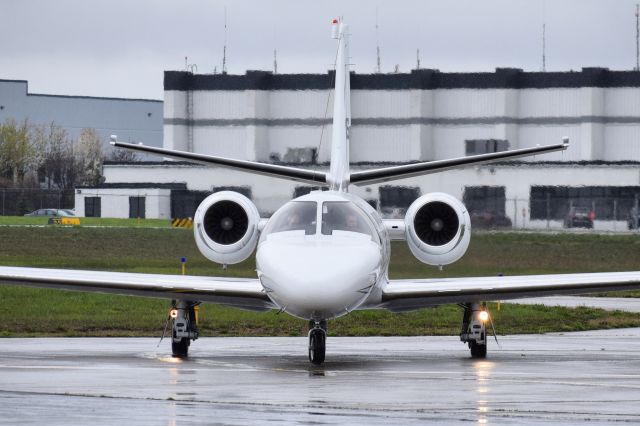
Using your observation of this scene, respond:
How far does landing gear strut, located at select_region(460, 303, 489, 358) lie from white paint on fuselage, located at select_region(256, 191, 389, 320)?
Result: 5.89 ft

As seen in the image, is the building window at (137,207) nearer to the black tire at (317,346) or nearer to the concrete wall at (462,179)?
the concrete wall at (462,179)

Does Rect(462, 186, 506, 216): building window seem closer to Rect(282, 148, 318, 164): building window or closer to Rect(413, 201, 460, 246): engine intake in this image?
Rect(282, 148, 318, 164): building window

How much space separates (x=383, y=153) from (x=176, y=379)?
58811 mm

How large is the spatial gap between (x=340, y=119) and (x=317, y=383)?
25.4 ft

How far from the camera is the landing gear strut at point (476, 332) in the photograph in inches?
768

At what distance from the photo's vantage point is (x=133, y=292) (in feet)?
63.1

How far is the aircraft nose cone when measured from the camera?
16.6 metres

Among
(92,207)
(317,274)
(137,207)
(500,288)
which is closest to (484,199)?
(137,207)

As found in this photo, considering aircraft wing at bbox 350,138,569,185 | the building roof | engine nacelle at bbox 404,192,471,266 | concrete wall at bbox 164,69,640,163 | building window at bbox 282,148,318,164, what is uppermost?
the building roof

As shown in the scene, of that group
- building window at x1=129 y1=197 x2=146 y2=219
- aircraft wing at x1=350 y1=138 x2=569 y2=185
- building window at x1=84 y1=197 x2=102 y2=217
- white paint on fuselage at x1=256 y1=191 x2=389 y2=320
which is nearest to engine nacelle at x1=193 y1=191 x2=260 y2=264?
white paint on fuselage at x1=256 y1=191 x2=389 y2=320

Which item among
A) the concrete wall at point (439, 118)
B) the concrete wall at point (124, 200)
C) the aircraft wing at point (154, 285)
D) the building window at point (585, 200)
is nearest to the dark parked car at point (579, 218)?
the building window at point (585, 200)

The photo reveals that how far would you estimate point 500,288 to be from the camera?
18750 millimetres

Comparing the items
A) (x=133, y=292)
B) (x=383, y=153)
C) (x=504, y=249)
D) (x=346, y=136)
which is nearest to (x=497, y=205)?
(x=504, y=249)

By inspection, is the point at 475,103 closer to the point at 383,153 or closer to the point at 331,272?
the point at 383,153
